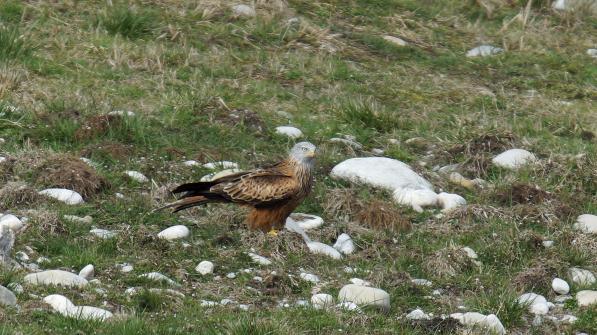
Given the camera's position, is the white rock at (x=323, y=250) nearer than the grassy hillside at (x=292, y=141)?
No

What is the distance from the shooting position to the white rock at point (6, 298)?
648 centimetres

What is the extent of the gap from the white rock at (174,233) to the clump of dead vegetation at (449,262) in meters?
1.74

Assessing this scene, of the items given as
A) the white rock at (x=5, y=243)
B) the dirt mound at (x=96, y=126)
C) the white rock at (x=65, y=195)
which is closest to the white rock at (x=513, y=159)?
the dirt mound at (x=96, y=126)

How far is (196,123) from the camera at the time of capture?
10.9 m

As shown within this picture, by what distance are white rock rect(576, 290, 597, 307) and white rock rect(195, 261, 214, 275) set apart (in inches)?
97.1

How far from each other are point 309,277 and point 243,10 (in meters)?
6.89

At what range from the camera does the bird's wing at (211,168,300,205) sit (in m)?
8.58

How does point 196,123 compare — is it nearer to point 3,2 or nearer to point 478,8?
point 3,2

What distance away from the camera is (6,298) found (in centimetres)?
651

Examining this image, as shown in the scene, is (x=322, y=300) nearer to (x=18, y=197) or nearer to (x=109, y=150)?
(x=18, y=197)

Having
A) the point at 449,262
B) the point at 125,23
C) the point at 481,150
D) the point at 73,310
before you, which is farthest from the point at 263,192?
the point at 125,23

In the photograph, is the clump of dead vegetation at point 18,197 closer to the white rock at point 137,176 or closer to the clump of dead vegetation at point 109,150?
the white rock at point 137,176

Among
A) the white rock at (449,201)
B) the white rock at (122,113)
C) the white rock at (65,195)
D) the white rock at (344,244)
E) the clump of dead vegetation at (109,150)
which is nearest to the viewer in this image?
the white rock at (344,244)

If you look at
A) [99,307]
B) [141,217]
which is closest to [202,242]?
[141,217]
